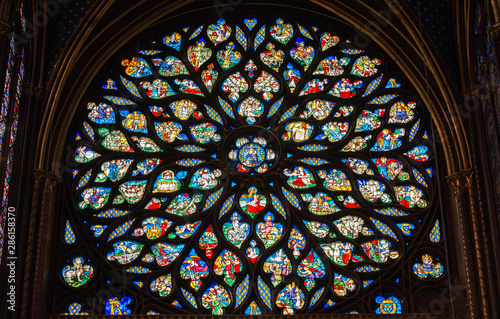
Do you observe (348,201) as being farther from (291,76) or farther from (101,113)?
(101,113)

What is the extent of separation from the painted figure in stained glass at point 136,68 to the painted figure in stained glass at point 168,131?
1109 mm

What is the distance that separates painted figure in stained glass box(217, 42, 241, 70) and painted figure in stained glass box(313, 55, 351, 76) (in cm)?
150

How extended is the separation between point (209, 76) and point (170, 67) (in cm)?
76

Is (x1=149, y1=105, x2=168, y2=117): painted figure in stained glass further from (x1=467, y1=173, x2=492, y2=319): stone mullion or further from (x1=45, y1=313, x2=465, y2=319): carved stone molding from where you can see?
(x1=467, y1=173, x2=492, y2=319): stone mullion

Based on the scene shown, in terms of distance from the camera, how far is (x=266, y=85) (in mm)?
16250

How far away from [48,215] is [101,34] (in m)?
3.45

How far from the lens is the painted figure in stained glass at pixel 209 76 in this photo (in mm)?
16219

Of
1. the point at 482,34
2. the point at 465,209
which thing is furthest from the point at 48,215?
the point at 482,34

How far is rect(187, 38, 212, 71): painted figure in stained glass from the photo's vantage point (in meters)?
16.5

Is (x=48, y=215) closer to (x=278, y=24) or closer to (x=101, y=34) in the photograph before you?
(x=101, y=34)

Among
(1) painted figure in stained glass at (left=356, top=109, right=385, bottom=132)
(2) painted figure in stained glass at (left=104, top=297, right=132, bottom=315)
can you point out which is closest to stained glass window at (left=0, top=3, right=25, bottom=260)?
(2) painted figure in stained glass at (left=104, top=297, right=132, bottom=315)

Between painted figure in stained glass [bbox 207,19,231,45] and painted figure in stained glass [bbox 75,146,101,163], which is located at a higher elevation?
painted figure in stained glass [bbox 207,19,231,45]

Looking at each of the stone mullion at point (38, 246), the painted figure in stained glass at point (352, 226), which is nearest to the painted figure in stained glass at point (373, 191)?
the painted figure in stained glass at point (352, 226)

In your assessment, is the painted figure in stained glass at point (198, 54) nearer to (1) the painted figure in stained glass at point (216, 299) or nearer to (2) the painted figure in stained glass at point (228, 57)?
(2) the painted figure in stained glass at point (228, 57)
